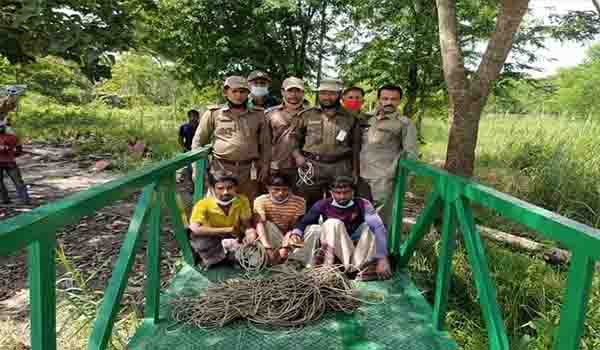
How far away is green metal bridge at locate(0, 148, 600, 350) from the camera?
1.38 metres

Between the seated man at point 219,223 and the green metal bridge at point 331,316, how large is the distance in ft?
0.34

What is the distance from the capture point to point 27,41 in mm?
3395

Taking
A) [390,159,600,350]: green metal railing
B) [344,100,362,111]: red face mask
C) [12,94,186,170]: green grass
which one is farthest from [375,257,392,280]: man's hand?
[12,94,186,170]: green grass

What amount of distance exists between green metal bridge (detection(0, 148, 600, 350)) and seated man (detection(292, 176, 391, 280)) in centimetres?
13

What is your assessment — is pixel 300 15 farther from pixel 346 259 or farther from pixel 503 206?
pixel 503 206

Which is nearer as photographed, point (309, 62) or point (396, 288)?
point (396, 288)

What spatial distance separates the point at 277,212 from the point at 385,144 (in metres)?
1.01

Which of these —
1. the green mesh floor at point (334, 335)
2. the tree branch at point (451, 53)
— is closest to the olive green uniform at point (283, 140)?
the tree branch at point (451, 53)

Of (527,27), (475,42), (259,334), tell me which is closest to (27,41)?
(259,334)

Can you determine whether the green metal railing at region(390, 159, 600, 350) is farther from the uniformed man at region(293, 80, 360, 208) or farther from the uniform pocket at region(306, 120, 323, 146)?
the uniform pocket at region(306, 120, 323, 146)

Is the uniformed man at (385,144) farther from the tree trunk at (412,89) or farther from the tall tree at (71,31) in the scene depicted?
the tree trunk at (412,89)

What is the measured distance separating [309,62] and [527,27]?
5.72 meters

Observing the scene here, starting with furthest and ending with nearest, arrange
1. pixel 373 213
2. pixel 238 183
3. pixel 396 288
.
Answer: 1. pixel 238 183
2. pixel 373 213
3. pixel 396 288

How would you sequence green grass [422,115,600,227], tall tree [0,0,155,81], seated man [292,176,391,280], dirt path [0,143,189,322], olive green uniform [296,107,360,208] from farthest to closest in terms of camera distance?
1. green grass [422,115,600,227]
2. dirt path [0,143,189,322]
3. olive green uniform [296,107,360,208]
4. seated man [292,176,391,280]
5. tall tree [0,0,155,81]
